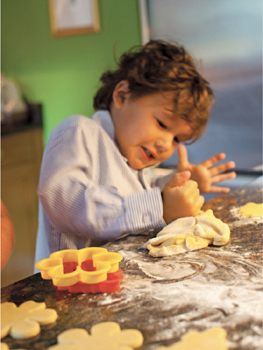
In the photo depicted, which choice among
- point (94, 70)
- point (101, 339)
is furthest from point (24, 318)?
point (94, 70)

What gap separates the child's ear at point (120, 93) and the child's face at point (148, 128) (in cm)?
2

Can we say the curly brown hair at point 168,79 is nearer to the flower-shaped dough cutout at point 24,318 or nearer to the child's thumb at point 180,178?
the child's thumb at point 180,178

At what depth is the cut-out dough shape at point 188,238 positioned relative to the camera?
2.18 feet

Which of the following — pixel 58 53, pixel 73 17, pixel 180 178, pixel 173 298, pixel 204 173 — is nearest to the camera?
pixel 173 298

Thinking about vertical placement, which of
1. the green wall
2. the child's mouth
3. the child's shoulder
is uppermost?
the green wall

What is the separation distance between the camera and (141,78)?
1.08 metres

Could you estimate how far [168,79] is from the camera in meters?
1.06

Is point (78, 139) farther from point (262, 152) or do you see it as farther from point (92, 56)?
point (92, 56)

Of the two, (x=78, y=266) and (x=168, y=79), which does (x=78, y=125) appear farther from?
(x=78, y=266)

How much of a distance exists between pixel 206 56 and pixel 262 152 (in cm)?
50

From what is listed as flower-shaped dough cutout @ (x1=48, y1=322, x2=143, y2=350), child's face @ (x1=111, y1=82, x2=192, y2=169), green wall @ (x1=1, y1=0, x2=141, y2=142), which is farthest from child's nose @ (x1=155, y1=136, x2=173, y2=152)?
green wall @ (x1=1, y1=0, x2=141, y2=142)

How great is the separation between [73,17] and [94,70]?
0.31 meters

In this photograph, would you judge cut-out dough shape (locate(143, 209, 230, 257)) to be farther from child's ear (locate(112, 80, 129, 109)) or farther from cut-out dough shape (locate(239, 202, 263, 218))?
child's ear (locate(112, 80, 129, 109))

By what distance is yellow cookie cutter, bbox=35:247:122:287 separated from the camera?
537 mm
